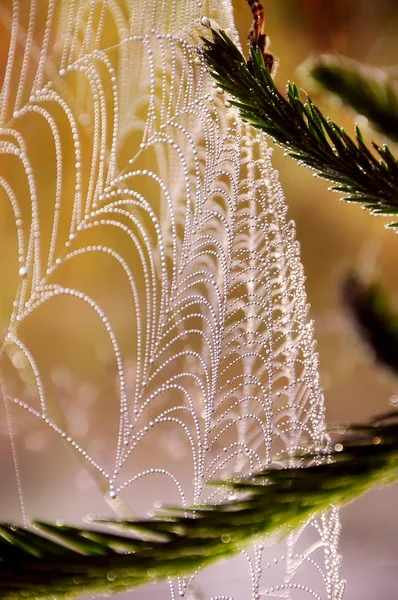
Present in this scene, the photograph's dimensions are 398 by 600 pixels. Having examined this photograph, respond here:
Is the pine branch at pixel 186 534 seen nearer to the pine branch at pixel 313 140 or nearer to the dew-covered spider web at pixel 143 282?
the pine branch at pixel 313 140

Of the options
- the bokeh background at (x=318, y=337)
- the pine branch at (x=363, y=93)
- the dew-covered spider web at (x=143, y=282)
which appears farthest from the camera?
the bokeh background at (x=318, y=337)

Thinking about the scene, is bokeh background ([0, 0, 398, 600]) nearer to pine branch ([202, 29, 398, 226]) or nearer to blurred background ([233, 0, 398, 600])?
blurred background ([233, 0, 398, 600])

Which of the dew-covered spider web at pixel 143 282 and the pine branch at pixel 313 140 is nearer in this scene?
the pine branch at pixel 313 140

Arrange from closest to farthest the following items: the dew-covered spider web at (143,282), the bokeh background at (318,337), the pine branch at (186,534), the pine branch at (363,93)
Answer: the pine branch at (186,534), the pine branch at (363,93), the dew-covered spider web at (143,282), the bokeh background at (318,337)

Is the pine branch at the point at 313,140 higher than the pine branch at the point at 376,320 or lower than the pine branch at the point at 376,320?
higher

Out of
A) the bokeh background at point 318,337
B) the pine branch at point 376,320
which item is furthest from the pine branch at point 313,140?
the bokeh background at point 318,337

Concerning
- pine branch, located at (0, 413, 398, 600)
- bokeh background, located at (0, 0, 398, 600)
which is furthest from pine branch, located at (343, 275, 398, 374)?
bokeh background, located at (0, 0, 398, 600)

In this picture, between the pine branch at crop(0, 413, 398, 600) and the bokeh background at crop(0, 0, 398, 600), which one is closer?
the pine branch at crop(0, 413, 398, 600)
